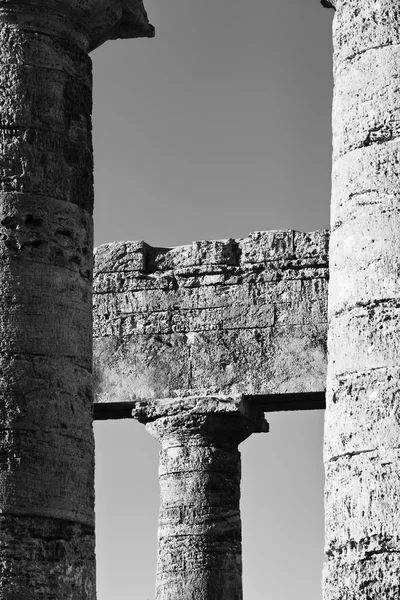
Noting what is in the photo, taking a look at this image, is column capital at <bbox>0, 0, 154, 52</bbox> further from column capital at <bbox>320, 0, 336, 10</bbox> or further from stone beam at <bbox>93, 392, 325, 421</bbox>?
stone beam at <bbox>93, 392, 325, 421</bbox>

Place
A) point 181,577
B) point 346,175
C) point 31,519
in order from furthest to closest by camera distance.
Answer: point 181,577 → point 346,175 → point 31,519

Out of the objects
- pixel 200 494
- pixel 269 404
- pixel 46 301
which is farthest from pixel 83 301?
pixel 269 404

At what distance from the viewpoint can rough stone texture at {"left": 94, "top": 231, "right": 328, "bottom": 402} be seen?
70.1ft

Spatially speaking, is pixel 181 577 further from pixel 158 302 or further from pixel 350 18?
pixel 350 18

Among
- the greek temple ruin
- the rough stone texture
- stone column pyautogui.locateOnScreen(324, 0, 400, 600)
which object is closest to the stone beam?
the rough stone texture

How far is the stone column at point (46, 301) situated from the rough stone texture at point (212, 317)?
800 cm

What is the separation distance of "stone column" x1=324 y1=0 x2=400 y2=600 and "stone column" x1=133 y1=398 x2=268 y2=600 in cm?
825

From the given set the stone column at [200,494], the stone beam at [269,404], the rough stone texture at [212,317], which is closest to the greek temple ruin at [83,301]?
the rough stone texture at [212,317]

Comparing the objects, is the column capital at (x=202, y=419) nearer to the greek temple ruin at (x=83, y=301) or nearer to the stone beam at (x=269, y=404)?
the stone beam at (x=269, y=404)

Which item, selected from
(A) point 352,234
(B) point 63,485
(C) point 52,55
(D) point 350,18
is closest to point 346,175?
(A) point 352,234

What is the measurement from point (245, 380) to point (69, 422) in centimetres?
874

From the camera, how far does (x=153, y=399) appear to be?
21969 millimetres

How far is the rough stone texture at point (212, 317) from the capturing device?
70.1 feet

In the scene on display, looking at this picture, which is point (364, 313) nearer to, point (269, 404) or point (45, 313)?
point (45, 313)
